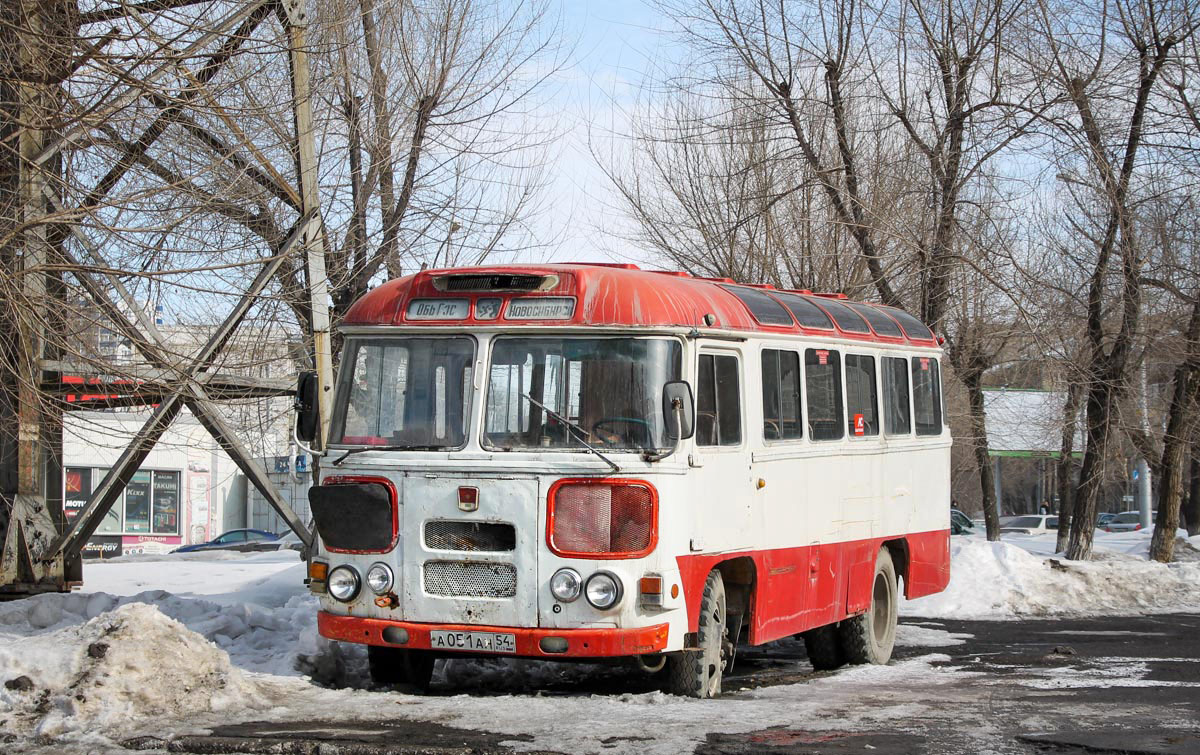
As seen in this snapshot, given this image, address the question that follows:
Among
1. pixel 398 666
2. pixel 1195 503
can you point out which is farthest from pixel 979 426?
pixel 1195 503

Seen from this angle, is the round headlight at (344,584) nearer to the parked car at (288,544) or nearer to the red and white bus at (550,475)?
the red and white bus at (550,475)

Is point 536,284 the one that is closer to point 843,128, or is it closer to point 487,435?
point 487,435

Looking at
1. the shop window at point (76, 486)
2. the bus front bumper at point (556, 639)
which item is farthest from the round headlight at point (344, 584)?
the shop window at point (76, 486)

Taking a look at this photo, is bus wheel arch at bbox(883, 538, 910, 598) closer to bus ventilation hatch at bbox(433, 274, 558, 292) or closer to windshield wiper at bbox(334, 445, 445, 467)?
bus ventilation hatch at bbox(433, 274, 558, 292)

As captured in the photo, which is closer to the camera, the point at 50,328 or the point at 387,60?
the point at 50,328

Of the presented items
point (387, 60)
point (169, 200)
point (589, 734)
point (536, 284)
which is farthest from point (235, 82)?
point (387, 60)

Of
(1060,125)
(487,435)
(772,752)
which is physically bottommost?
(772,752)

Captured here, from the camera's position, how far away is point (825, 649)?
13.0m

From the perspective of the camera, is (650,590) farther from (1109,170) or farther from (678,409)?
(1109,170)

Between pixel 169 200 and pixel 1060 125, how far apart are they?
1472 cm

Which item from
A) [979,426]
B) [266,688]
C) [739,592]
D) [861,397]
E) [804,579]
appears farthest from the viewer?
[979,426]

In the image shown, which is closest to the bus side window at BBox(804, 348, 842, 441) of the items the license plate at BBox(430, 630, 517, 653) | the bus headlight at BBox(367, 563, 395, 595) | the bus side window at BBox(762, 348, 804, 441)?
the bus side window at BBox(762, 348, 804, 441)

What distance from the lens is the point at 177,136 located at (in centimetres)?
1232

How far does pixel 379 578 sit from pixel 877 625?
18.0 feet
